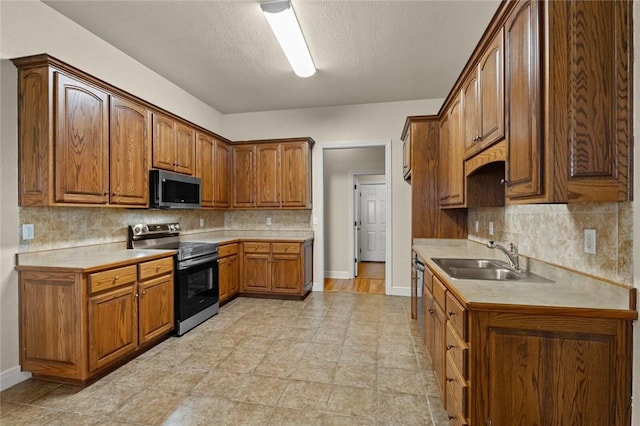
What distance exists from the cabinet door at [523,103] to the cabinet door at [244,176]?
11.8 feet

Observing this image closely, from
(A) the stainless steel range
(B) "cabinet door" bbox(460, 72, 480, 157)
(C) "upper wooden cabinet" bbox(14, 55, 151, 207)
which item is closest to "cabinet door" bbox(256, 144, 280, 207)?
(A) the stainless steel range

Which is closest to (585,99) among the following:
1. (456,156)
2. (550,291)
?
(550,291)

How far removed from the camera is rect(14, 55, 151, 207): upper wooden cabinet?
6.83 ft

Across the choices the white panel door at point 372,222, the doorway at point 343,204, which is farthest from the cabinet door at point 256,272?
the white panel door at point 372,222

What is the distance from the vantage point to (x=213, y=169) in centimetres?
413

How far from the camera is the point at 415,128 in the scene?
3385 mm

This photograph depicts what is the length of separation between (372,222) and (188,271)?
5104 millimetres

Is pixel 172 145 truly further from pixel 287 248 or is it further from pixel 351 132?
pixel 351 132

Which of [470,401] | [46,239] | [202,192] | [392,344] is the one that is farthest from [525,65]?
[202,192]

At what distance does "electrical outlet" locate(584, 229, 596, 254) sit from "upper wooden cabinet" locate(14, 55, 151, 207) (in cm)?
327

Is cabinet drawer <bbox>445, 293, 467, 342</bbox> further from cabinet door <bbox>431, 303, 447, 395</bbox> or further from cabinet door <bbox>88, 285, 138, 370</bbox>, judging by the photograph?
cabinet door <bbox>88, 285, 138, 370</bbox>

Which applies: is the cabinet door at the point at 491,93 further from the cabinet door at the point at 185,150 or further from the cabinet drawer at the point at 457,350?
the cabinet door at the point at 185,150

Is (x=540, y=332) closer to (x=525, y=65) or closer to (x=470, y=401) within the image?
(x=470, y=401)

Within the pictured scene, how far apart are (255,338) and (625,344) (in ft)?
8.68
